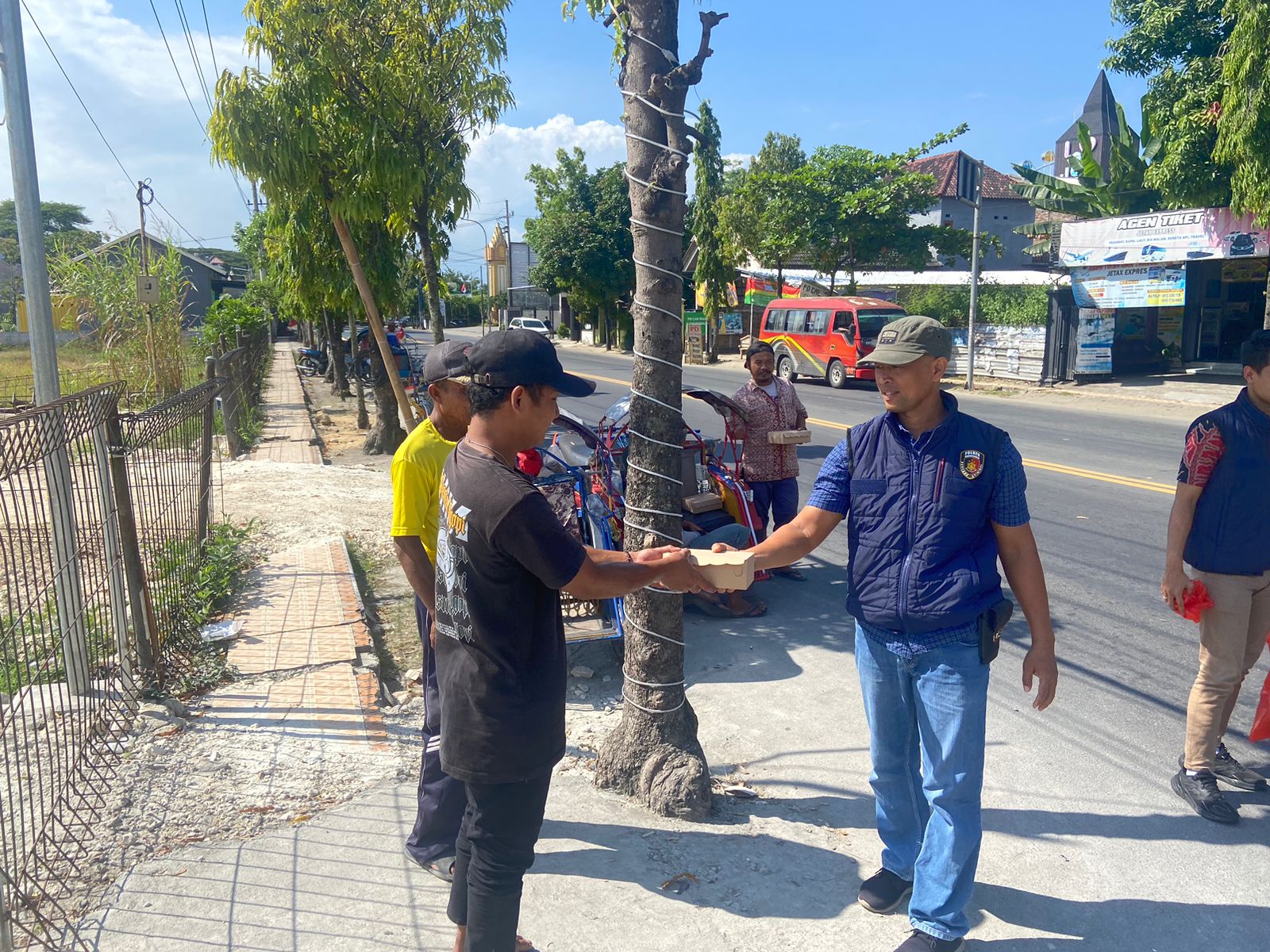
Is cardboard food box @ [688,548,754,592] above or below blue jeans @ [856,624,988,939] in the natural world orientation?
above

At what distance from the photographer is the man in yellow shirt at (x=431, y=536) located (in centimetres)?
324

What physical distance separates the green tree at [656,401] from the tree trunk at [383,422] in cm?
987

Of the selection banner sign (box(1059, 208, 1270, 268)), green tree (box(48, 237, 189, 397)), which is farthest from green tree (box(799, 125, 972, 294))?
green tree (box(48, 237, 189, 397))

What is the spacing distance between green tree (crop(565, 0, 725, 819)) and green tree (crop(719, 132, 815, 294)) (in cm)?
2658

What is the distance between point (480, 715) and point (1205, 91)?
21.6 metres

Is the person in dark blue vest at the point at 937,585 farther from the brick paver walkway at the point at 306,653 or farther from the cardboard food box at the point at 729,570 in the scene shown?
the brick paver walkway at the point at 306,653

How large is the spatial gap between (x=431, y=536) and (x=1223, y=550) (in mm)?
3031

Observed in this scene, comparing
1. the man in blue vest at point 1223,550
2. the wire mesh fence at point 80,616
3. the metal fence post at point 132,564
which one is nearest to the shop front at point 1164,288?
the man in blue vest at point 1223,550

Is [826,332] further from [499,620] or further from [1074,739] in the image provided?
[499,620]

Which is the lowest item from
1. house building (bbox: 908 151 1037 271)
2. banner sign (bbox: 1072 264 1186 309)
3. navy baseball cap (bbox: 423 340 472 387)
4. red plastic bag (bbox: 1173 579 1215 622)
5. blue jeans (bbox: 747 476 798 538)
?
blue jeans (bbox: 747 476 798 538)

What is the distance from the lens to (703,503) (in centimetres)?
684

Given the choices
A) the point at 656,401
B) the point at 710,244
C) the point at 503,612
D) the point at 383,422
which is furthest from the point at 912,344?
the point at 710,244

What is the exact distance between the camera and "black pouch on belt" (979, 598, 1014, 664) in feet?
9.26

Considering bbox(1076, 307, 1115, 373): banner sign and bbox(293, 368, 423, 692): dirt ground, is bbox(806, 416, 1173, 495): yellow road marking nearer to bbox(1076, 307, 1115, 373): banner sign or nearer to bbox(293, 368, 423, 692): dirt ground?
bbox(293, 368, 423, 692): dirt ground
